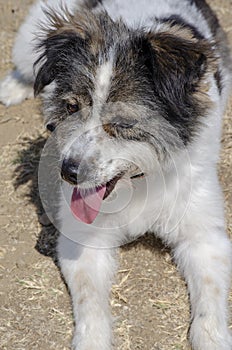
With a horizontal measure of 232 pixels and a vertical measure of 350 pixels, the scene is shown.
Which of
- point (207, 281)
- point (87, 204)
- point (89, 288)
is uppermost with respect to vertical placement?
point (87, 204)

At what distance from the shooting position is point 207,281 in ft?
13.4

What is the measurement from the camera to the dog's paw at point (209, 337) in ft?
12.6

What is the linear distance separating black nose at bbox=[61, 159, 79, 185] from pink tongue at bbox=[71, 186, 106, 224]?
0.21 meters

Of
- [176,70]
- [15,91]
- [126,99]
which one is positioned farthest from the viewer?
[15,91]

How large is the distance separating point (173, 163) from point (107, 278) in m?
0.84

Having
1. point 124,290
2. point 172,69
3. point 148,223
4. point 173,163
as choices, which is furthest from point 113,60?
point 124,290

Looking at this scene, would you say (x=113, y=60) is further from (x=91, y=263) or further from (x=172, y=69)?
(x=91, y=263)

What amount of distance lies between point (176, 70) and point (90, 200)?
2.96 ft

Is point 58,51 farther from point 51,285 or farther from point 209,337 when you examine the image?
point 209,337

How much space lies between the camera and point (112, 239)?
14.4 feet

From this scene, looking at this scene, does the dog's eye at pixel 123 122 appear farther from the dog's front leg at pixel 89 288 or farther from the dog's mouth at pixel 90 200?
the dog's front leg at pixel 89 288

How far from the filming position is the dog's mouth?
3879 millimetres

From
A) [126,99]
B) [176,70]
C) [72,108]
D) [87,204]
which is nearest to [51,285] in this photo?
[87,204]

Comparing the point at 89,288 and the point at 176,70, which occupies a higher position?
the point at 176,70
